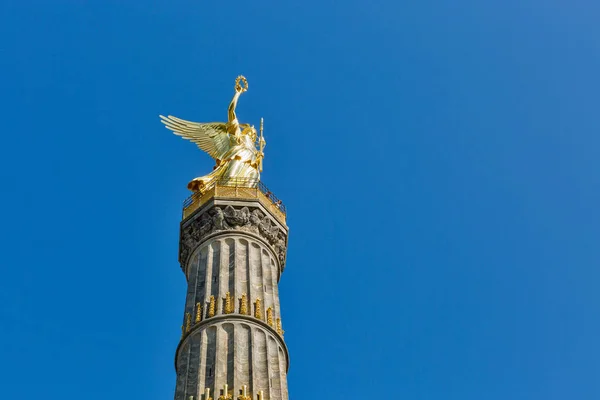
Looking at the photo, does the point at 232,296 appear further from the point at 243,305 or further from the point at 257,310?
the point at 257,310

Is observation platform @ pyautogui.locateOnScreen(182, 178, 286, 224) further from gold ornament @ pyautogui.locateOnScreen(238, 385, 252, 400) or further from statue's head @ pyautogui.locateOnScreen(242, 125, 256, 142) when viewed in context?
gold ornament @ pyautogui.locateOnScreen(238, 385, 252, 400)

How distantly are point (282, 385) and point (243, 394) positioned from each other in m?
1.65

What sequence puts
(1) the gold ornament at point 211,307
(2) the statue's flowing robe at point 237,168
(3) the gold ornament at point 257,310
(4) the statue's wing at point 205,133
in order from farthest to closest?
(4) the statue's wing at point 205,133, (2) the statue's flowing robe at point 237,168, (3) the gold ornament at point 257,310, (1) the gold ornament at point 211,307

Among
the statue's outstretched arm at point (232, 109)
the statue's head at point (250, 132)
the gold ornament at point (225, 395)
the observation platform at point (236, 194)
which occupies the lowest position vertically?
the gold ornament at point (225, 395)

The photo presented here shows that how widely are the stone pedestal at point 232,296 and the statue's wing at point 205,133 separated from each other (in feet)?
11.5

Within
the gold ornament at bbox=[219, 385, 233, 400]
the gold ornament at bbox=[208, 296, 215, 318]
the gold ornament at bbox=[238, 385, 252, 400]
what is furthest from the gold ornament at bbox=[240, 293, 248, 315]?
the gold ornament at bbox=[219, 385, 233, 400]

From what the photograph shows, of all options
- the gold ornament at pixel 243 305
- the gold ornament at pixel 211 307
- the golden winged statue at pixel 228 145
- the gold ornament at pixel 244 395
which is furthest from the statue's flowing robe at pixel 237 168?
the gold ornament at pixel 244 395

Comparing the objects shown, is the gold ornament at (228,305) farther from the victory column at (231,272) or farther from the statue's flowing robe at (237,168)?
the statue's flowing robe at (237,168)

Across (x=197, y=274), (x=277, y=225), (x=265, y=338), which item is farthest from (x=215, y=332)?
(x=277, y=225)

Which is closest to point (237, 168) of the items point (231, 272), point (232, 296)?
point (231, 272)

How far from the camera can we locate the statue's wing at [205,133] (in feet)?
129

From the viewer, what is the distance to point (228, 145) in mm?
39312

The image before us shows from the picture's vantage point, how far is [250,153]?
1529 inches

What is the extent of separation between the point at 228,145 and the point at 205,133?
5.30 ft
